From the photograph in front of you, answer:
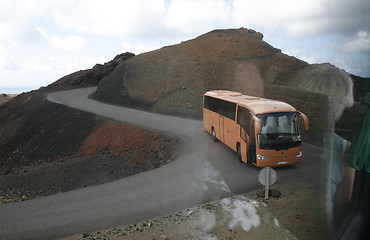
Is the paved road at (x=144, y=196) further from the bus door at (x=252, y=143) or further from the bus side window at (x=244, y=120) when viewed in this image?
the bus side window at (x=244, y=120)

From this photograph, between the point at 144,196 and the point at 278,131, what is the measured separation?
20.7ft

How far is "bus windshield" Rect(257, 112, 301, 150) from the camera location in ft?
41.4

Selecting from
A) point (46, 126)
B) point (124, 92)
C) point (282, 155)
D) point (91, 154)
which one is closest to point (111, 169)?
point (91, 154)

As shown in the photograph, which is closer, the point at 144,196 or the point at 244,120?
the point at 144,196

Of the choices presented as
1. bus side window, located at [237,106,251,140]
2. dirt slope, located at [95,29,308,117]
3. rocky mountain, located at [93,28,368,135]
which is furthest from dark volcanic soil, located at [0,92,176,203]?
dirt slope, located at [95,29,308,117]

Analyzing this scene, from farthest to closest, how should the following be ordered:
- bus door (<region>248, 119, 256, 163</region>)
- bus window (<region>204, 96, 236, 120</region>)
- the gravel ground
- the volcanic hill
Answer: the volcanic hill < bus window (<region>204, 96, 236, 120</region>) < bus door (<region>248, 119, 256, 163</region>) < the gravel ground

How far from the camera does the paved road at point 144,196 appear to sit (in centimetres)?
974

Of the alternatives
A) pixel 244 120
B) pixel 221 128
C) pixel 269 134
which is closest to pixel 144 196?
pixel 244 120

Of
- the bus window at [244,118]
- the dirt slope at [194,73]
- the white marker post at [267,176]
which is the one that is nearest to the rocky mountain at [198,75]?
the dirt slope at [194,73]

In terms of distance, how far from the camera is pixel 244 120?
1377cm

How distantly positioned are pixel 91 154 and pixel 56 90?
28.9 metres

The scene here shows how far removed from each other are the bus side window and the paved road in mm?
1754

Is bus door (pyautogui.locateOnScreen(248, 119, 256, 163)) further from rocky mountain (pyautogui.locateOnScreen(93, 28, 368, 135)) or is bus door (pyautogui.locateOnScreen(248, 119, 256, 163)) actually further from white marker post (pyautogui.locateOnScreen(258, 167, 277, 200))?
rocky mountain (pyautogui.locateOnScreen(93, 28, 368, 135))

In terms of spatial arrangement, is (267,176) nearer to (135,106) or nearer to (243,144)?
(243,144)
